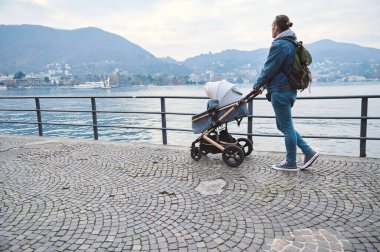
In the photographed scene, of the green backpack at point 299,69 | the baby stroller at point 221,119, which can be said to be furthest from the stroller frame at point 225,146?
the green backpack at point 299,69

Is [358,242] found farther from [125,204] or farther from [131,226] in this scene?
[125,204]

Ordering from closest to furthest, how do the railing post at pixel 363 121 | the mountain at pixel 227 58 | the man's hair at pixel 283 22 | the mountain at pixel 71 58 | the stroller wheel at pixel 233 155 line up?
the man's hair at pixel 283 22
the stroller wheel at pixel 233 155
the railing post at pixel 363 121
the mountain at pixel 227 58
the mountain at pixel 71 58

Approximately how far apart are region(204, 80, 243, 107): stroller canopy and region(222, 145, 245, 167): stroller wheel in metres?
0.75

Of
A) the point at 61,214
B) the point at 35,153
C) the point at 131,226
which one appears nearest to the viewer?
the point at 131,226

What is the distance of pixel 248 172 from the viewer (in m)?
4.44

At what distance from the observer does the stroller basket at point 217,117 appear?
4.82 m

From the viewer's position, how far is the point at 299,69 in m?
4.08

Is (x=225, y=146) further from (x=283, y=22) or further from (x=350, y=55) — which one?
(x=350, y=55)

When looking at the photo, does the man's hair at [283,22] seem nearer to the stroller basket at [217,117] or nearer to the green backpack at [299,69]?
the green backpack at [299,69]

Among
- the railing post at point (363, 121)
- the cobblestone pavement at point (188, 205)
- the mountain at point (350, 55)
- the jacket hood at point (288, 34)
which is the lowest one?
the cobblestone pavement at point (188, 205)

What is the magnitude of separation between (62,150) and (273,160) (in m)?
4.44

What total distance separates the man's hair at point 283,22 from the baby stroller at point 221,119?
1065mm

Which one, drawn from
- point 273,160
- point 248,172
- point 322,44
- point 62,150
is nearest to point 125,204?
point 248,172

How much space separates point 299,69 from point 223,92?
1.30 metres
